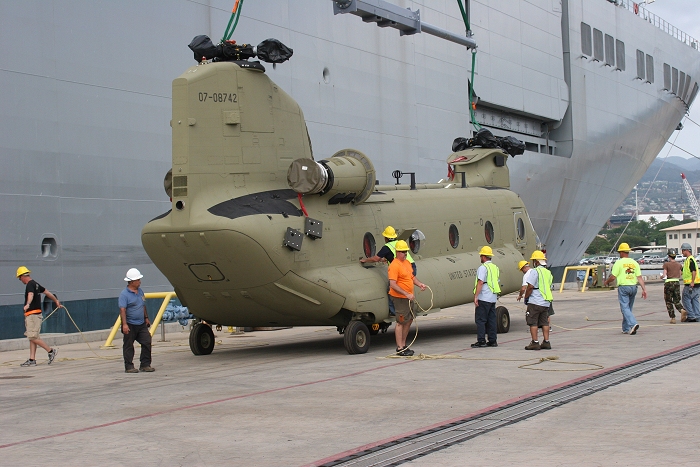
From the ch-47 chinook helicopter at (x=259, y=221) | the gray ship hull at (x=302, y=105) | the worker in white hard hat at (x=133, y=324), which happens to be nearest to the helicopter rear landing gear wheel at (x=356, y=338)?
the ch-47 chinook helicopter at (x=259, y=221)

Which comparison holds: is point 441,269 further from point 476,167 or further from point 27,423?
point 27,423

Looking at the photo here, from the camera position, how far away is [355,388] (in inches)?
407

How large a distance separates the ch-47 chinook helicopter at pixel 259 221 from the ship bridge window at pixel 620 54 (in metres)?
34.9

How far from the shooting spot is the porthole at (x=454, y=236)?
1766 cm

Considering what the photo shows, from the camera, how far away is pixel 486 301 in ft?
48.7

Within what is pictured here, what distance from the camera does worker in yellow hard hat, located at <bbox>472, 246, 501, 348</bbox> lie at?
14766 millimetres

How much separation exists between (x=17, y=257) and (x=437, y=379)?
10842mm

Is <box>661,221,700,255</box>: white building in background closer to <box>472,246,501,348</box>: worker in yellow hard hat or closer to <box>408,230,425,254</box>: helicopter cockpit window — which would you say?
<box>408,230,425,254</box>: helicopter cockpit window

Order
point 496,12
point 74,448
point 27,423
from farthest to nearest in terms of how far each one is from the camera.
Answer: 1. point 496,12
2. point 27,423
3. point 74,448

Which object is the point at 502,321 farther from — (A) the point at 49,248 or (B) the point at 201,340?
(A) the point at 49,248

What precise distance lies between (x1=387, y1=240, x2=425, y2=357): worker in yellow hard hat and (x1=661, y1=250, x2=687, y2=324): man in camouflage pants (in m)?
7.87

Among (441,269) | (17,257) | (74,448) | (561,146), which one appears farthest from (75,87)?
(561,146)

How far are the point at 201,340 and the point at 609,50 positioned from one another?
37.0 m

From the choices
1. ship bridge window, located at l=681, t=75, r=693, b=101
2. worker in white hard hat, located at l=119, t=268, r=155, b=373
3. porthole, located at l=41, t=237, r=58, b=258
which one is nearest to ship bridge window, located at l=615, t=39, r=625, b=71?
ship bridge window, located at l=681, t=75, r=693, b=101
